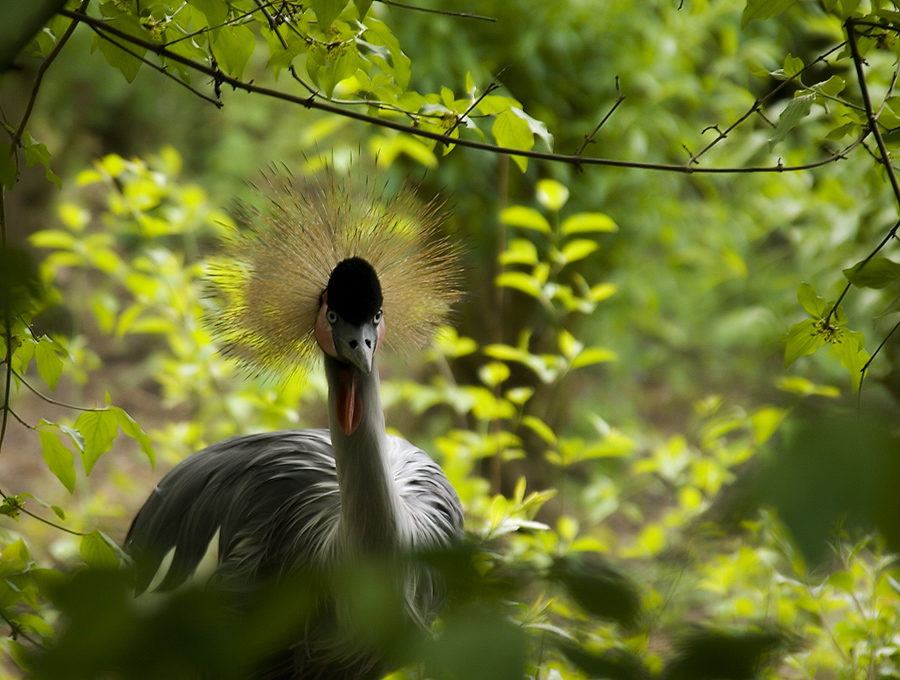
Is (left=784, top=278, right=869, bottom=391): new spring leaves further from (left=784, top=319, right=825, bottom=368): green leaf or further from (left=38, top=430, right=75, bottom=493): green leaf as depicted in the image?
(left=38, top=430, right=75, bottom=493): green leaf

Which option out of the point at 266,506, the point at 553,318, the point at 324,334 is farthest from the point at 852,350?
the point at 553,318

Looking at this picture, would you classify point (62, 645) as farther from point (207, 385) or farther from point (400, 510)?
point (207, 385)

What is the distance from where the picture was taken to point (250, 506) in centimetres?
128

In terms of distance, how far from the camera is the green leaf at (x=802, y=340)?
73 centimetres

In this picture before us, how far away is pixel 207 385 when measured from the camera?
2.00 metres

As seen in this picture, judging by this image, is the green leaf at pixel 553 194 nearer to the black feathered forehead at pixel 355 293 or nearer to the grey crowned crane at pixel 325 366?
the grey crowned crane at pixel 325 366

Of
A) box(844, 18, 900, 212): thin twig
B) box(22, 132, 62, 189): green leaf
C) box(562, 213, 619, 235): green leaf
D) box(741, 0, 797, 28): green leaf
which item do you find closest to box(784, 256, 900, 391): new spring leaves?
box(844, 18, 900, 212): thin twig

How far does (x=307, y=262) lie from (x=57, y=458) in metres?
0.48

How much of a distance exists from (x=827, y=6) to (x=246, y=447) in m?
1.09

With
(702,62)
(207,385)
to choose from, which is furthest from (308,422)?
(702,62)

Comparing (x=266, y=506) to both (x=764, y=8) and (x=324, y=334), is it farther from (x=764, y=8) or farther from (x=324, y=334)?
(x=764, y=8)

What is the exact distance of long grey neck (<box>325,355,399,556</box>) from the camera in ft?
3.34

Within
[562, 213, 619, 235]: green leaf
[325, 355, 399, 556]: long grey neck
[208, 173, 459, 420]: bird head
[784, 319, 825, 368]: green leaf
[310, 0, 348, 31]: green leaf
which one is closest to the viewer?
[310, 0, 348, 31]: green leaf

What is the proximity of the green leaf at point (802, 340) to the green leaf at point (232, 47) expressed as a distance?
547 mm
